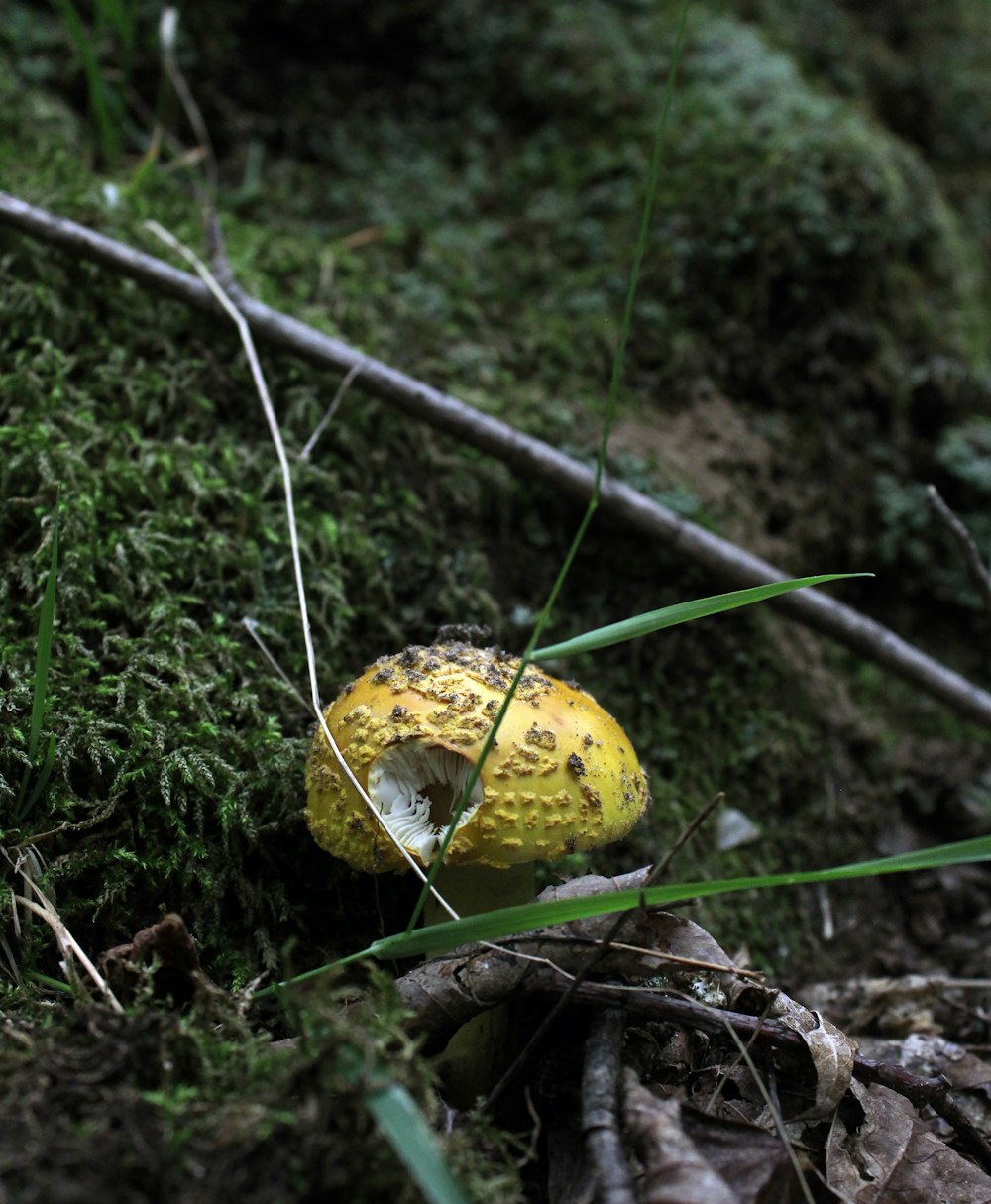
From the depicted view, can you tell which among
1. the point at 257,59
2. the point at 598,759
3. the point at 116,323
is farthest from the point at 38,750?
the point at 257,59

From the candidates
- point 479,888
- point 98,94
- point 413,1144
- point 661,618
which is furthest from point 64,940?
point 98,94

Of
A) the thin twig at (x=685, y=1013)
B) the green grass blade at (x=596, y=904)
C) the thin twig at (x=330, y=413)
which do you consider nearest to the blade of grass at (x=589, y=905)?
the green grass blade at (x=596, y=904)

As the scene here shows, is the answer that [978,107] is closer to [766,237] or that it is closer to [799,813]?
[766,237]

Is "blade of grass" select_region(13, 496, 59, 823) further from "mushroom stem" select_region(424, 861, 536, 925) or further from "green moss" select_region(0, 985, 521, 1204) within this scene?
"mushroom stem" select_region(424, 861, 536, 925)

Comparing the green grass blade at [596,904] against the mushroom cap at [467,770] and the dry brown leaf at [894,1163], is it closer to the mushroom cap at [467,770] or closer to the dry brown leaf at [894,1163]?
the mushroom cap at [467,770]

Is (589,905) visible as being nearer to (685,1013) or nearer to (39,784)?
(685,1013)
